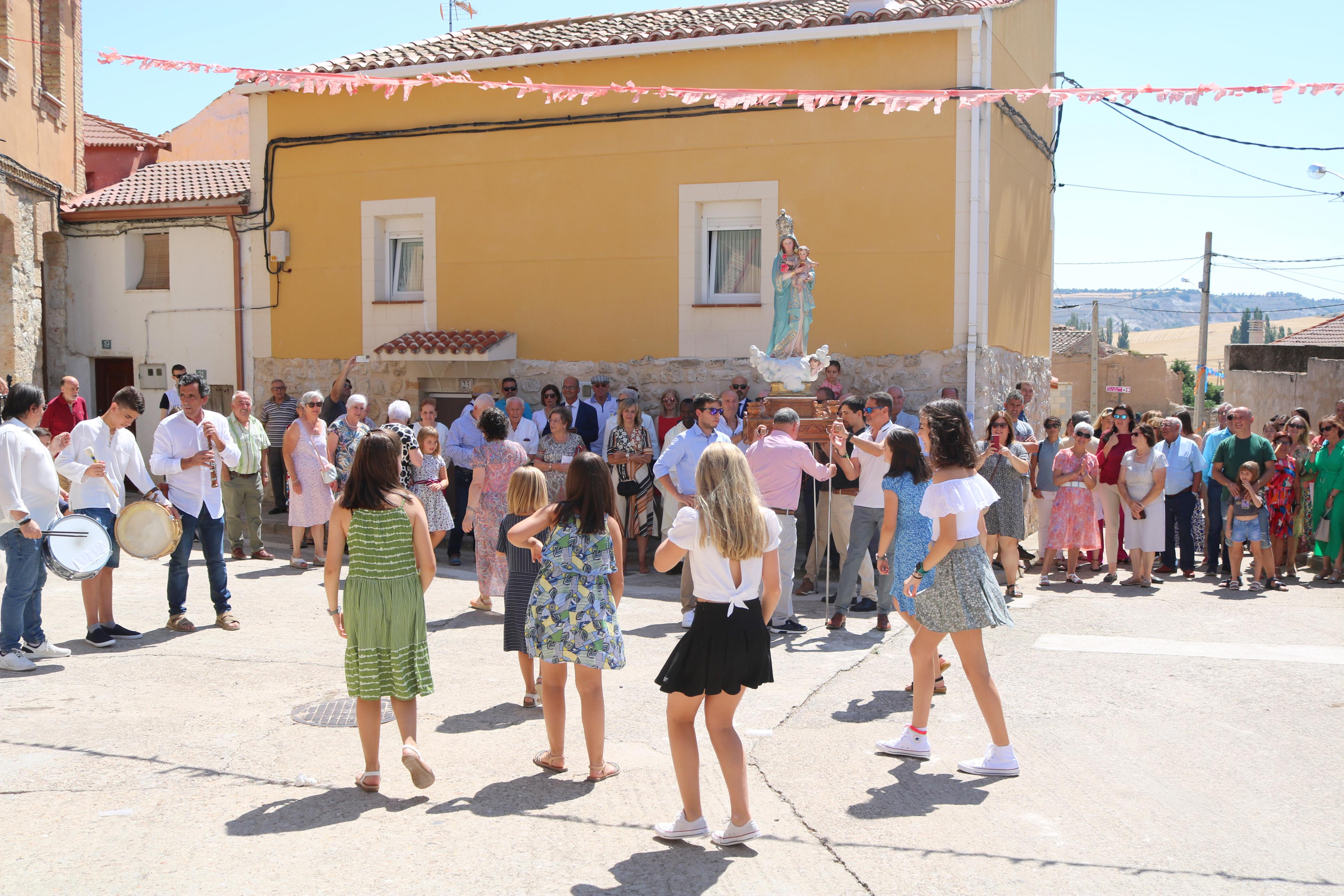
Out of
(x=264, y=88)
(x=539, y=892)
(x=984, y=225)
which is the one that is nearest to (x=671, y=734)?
(x=539, y=892)

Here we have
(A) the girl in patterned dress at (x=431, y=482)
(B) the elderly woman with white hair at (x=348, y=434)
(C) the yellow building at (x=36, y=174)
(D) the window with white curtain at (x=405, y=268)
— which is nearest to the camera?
(A) the girl in patterned dress at (x=431, y=482)

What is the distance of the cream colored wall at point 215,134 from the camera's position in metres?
23.5

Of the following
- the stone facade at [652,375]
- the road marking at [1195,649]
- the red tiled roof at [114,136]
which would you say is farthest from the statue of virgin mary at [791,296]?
the red tiled roof at [114,136]

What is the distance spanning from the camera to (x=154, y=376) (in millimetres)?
15781

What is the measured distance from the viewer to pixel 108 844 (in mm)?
4320

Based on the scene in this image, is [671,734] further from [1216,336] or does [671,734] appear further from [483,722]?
[1216,336]

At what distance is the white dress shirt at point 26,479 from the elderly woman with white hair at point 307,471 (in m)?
3.39

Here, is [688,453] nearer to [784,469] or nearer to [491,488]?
[784,469]

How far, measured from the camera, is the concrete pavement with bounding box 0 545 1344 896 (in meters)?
4.10

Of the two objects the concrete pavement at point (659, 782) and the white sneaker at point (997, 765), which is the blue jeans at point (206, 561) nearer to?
the concrete pavement at point (659, 782)

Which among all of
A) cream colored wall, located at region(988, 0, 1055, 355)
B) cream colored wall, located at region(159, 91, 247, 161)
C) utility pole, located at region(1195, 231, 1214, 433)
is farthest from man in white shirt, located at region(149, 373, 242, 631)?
utility pole, located at region(1195, 231, 1214, 433)

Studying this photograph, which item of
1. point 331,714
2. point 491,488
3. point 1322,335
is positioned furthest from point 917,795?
point 1322,335

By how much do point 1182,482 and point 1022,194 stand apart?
4510 mm

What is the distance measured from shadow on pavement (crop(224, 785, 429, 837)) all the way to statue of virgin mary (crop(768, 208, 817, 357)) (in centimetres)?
650
